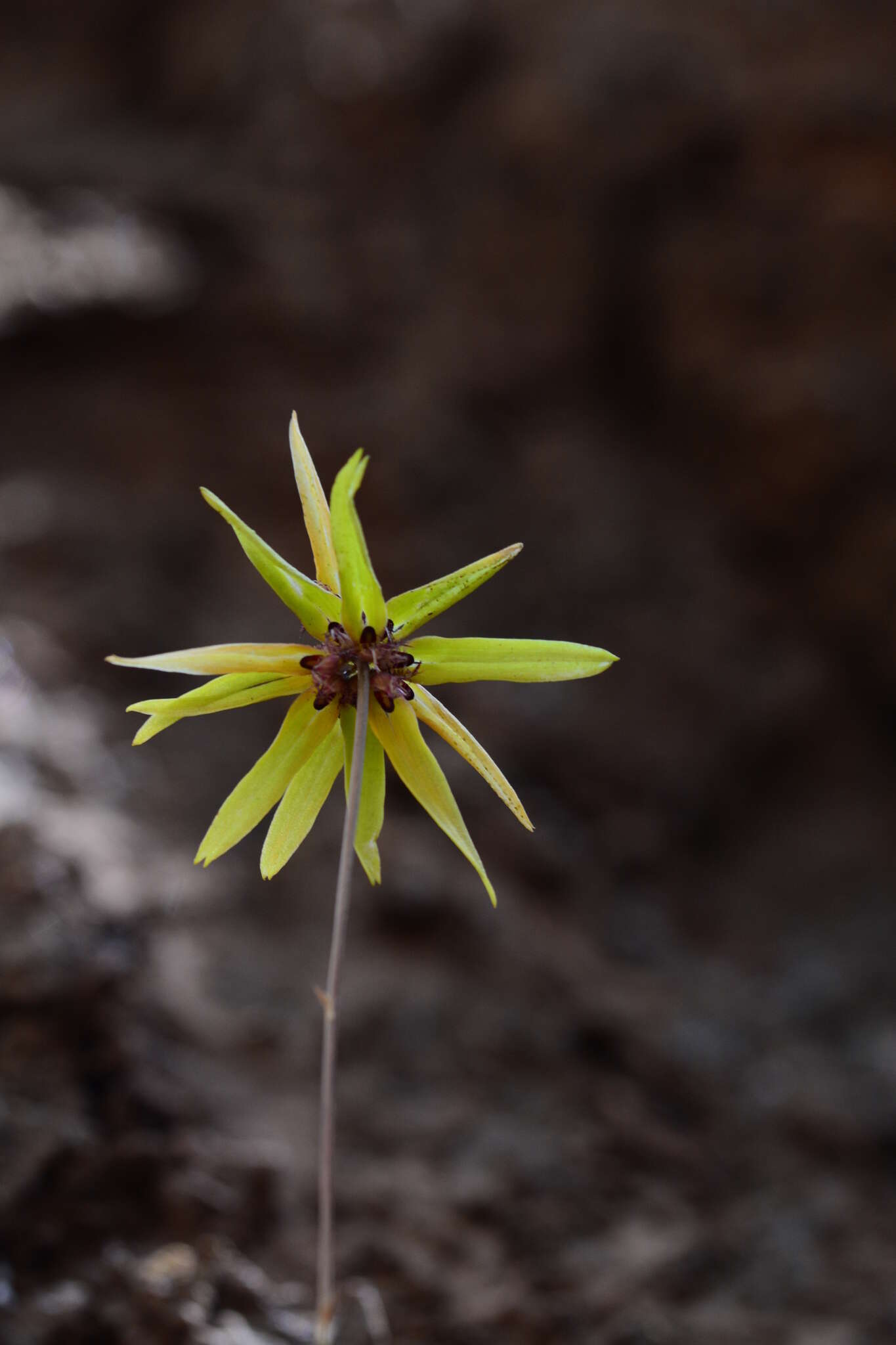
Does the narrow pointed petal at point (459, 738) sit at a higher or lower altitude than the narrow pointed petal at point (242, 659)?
lower

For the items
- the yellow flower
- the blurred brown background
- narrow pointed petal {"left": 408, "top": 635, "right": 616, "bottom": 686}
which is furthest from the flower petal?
the blurred brown background

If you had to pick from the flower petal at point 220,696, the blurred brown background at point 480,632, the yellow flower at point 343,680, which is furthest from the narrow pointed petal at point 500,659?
the blurred brown background at point 480,632

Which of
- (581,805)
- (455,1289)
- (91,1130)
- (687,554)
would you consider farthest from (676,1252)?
(687,554)

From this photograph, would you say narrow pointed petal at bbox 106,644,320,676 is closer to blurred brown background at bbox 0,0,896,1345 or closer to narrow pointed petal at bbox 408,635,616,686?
narrow pointed petal at bbox 408,635,616,686

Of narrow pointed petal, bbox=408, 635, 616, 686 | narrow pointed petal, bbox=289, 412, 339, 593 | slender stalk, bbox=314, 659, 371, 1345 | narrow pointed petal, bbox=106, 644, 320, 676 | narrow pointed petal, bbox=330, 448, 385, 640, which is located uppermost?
narrow pointed petal, bbox=289, 412, 339, 593

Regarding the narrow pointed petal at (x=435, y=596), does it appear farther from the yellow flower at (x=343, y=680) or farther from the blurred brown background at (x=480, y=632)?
the blurred brown background at (x=480, y=632)

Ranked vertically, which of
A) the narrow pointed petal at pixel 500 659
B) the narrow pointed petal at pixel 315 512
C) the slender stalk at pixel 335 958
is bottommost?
the slender stalk at pixel 335 958

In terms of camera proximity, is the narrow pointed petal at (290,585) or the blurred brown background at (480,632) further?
the blurred brown background at (480,632)

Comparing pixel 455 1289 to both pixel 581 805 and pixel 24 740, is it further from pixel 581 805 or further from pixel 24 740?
pixel 581 805
